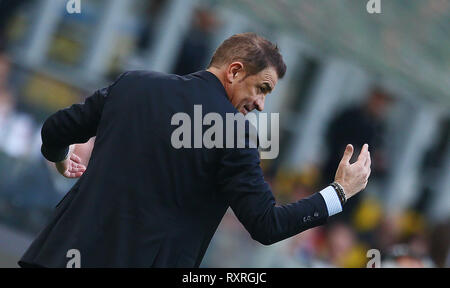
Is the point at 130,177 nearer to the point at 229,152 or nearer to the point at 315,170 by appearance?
the point at 229,152

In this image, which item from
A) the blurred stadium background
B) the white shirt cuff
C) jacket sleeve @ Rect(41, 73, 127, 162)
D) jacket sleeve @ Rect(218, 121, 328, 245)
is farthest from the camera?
the blurred stadium background

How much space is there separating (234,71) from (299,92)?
11.1 m

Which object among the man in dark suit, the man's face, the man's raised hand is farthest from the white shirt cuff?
the man's raised hand

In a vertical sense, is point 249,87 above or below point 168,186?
above

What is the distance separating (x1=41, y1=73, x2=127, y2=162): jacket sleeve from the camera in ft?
11.6

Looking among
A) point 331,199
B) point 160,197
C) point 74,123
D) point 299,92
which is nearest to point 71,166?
point 74,123

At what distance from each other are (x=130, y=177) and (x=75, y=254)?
0.31m

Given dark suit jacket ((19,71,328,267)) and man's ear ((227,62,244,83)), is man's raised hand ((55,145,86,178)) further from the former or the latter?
man's ear ((227,62,244,83))

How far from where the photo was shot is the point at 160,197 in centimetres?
329

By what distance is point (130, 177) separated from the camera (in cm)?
331

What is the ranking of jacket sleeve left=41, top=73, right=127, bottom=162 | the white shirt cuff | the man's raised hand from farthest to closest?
the man's raised hand → jacket sleeve left=41, top=73, right=127, bottom=162 → the white shirt cuff

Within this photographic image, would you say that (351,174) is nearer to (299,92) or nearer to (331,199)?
(331,199)

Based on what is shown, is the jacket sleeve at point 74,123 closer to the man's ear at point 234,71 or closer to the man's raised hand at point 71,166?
the man's raised hand at point 71,166
